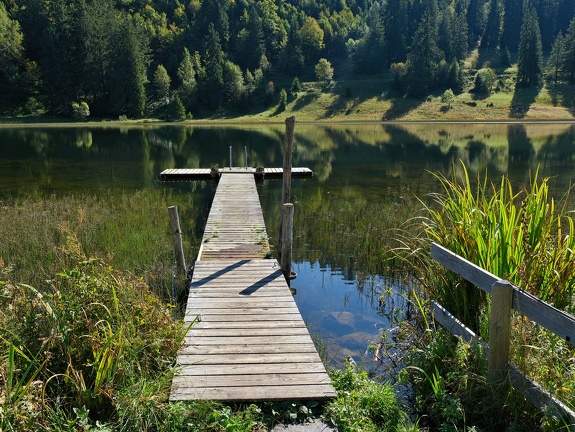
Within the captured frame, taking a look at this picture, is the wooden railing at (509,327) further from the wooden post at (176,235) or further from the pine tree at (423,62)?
the pine tree at (423,62)

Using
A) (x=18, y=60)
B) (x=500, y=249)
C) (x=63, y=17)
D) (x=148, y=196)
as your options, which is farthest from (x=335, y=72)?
(x=500, y=249)

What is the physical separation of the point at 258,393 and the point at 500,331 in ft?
6.89

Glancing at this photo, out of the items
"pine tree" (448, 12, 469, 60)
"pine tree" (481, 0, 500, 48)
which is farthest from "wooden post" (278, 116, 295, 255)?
"pine tree" (481, 0, 500, 48)

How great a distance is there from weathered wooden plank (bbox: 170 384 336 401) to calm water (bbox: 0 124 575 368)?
2091 mm

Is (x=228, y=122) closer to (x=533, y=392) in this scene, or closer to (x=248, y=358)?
(x=248, y=358)

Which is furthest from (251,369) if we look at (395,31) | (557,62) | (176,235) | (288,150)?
(395,31)

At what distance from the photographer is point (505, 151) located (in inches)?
1244

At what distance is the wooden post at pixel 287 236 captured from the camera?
828 centimetres

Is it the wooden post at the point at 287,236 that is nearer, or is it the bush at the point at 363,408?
the bush at the point at 363,408

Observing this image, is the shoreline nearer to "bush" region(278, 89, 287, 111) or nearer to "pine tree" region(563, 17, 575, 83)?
"bush" region(278, 89, 287, 111)

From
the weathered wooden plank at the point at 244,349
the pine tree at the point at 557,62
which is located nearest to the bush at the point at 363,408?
the weathered wooden plank at the point at 244,349

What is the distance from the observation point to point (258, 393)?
4.25 metres

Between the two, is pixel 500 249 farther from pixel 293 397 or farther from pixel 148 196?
pixel 148 196

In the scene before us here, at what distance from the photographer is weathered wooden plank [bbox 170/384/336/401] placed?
164 inches
